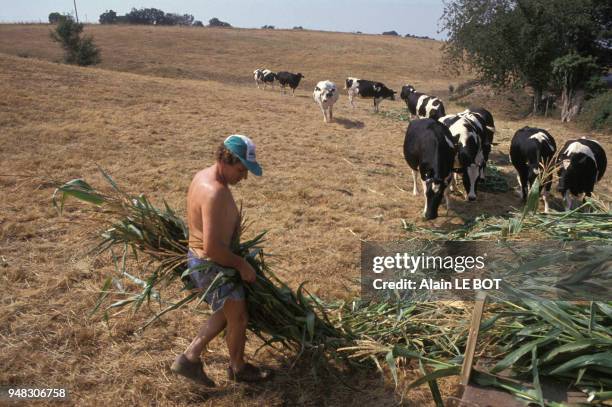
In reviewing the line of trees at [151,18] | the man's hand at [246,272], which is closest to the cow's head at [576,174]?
the man's hand at [246,272]

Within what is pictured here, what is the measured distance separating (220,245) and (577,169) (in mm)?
6530

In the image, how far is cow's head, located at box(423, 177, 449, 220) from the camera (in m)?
6.84

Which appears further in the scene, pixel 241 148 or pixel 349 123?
pixel 349 123

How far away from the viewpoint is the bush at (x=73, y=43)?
86.6 ft

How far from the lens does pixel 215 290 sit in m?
3.14

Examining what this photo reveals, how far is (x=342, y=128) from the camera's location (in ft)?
44.9

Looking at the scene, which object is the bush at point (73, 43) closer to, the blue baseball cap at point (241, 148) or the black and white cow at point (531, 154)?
the black and white cow at point (531, 154)

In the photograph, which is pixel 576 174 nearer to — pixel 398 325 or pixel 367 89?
pixel 398 325

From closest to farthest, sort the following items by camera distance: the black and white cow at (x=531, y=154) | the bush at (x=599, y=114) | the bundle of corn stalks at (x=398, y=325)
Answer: the bundle of corn stalks at (x=398, y=325) < the black and white cow at (x=531, y=154) < the bush at (x=599, y=114)

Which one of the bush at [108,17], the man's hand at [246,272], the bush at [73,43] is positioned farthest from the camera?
the bush at [108,17]

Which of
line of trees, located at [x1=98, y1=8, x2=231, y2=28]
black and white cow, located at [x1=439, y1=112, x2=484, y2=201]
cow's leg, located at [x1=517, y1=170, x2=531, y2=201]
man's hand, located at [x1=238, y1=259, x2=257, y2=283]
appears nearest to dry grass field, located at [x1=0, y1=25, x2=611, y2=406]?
cow's leg, located at [x1=517, y1=170, x2=531, y2=201]

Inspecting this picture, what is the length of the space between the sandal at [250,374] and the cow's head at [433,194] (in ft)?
13.7

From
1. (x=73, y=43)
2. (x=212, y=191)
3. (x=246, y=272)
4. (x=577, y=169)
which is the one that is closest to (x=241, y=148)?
(x=212, y=191)

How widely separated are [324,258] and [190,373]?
270cm
